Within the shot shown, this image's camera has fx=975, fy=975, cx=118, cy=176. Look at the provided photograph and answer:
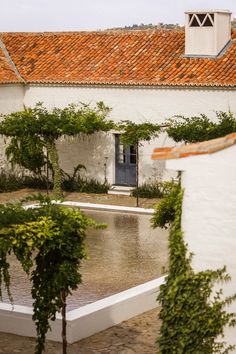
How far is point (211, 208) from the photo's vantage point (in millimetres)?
12180

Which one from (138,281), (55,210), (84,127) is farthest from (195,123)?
(55,210)

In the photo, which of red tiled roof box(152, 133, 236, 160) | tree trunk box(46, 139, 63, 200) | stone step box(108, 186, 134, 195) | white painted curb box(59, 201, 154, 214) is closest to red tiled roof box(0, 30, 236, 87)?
tree trunk box(46, 139, 63, 200)

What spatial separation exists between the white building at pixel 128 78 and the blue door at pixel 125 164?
0.03 metres

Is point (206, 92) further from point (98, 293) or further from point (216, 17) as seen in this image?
point (98, 293)

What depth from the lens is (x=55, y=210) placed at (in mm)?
13992

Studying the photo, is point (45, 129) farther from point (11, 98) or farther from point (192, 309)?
point (192, 309)

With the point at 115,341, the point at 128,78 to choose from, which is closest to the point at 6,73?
the point at 128,78

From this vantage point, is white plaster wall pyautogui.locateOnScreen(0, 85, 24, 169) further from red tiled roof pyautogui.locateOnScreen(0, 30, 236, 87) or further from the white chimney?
the white chimney

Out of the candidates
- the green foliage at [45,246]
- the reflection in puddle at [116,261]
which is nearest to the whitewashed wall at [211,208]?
the green foliage at [45,246]

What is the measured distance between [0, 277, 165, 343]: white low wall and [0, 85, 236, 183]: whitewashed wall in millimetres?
12747

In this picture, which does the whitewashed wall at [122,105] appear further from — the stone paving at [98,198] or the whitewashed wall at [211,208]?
the whitewashed wall at [211,208]

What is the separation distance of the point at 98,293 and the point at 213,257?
6.60 meters

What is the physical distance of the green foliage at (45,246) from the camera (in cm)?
1331

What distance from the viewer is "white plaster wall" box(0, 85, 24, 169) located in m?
31.6
